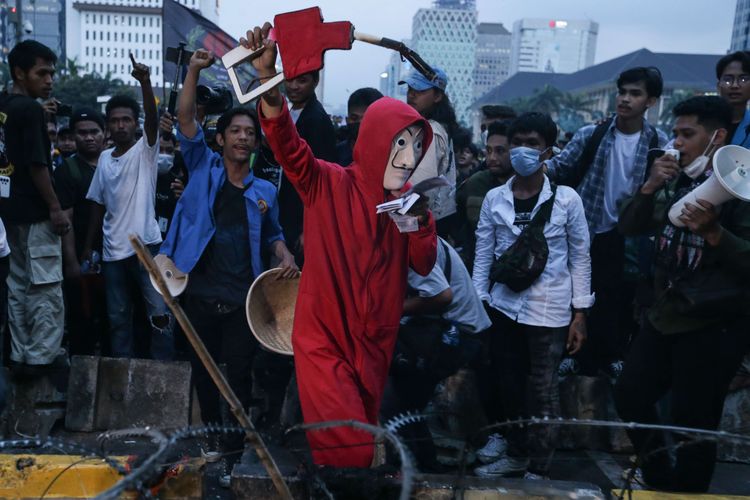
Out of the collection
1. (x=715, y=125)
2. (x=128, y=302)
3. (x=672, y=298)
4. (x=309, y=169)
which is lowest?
(x=128, y=302)

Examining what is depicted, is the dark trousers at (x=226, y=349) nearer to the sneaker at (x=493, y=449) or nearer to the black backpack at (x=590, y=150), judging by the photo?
the sneaker at (x=493, y=449)

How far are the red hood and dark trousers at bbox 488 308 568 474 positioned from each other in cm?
164

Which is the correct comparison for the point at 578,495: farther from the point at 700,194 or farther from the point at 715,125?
the point at 715,125

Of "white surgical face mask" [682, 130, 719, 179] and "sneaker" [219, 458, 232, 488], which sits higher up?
"white surgical face mask" [682, 130, 719, 179]

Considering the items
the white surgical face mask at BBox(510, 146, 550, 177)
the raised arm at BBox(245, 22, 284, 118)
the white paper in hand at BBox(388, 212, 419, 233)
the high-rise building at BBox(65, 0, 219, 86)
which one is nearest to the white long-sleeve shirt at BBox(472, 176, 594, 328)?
the white surgical face mask at BBox(510, 146, 550, 177)

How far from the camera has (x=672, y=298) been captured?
3.50 meters

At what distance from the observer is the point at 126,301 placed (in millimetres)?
5258


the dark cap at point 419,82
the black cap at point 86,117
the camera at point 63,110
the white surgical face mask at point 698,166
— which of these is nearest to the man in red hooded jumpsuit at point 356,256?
the white surgical face mask at point 698,166

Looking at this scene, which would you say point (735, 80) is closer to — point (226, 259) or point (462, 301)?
point (462, 301)

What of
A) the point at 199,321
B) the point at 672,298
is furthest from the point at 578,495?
the point at 199,321

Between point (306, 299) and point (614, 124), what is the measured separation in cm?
309

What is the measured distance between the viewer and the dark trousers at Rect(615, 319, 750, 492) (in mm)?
3475

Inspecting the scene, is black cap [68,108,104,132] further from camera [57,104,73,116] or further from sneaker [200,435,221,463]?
sneaker [200,435,221,463]

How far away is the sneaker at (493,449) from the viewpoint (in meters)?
4.55
